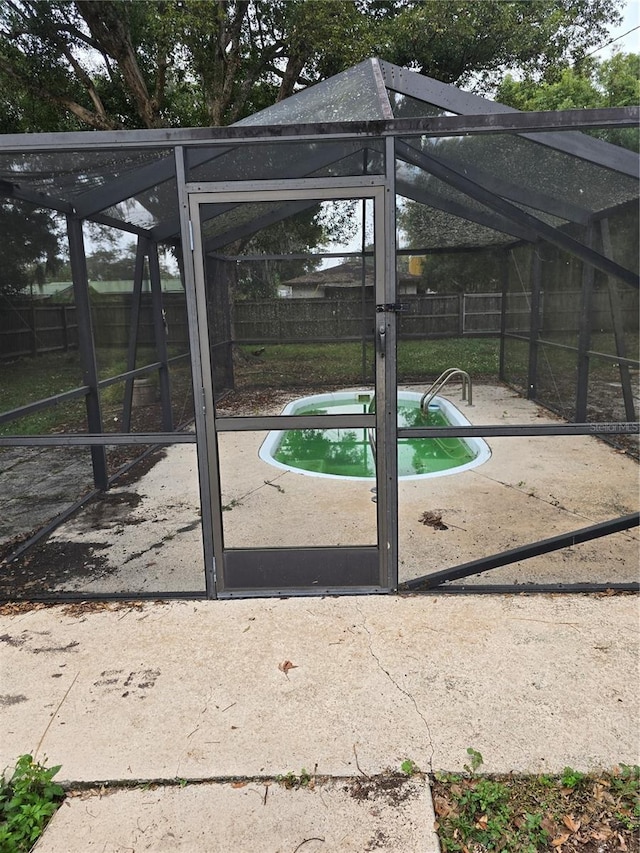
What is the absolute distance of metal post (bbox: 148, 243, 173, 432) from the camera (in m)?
4.53

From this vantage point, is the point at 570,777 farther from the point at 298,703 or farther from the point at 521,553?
the point at 521,553

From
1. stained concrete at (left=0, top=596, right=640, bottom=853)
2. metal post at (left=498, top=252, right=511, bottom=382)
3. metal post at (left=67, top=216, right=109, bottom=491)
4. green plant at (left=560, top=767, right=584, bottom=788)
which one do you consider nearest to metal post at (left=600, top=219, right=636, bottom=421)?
metal post at (left=498, top=252, right=511, bottom=382)

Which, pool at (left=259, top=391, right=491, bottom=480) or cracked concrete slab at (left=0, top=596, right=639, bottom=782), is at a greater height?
pool at (left=259, top=391, right=491, bottom=480)

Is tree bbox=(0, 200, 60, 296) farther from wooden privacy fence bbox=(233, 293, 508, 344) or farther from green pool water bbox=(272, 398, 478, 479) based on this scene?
green pool water bbox=(272, 398, 478, 479)

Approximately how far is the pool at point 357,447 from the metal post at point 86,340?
1.39 metres

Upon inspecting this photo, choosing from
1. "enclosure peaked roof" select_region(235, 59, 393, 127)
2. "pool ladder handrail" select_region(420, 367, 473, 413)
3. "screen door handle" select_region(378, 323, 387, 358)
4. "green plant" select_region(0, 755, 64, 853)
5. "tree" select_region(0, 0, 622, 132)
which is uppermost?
"tree" select_region(0, 0, 622, 132)

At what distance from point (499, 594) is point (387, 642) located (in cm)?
73

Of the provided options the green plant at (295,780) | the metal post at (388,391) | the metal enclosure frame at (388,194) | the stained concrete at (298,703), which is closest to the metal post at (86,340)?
the metal enclosure frame at (388,194)

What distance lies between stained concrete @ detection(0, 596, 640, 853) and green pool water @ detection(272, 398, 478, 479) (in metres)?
0.98

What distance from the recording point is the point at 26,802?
5.43ft

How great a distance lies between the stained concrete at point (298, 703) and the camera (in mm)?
1609

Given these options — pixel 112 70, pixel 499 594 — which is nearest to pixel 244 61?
pixel 112 70

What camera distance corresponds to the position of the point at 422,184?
2766mm

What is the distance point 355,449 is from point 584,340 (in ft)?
6.08
